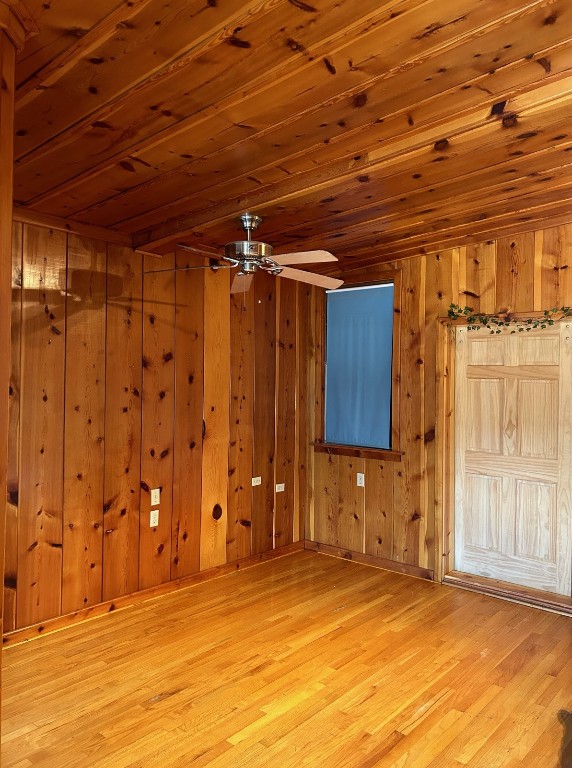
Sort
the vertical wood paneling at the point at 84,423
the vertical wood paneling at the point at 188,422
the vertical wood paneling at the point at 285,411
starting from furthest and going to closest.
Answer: the vertical wood paneling at the point at 285,411, the vertical wood paneling at the point at 188,422, the vertical wood paneling at the point at 84,423

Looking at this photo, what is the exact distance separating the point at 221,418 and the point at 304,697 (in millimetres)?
2240

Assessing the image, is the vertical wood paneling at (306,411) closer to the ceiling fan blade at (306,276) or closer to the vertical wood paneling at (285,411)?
the vertical wood paneling at (285,411)

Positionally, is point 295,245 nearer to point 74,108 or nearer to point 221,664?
point 74,108

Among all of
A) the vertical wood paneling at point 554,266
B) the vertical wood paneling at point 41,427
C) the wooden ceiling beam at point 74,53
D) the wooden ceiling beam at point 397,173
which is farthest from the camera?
the vertical wood paneling at point 554,266

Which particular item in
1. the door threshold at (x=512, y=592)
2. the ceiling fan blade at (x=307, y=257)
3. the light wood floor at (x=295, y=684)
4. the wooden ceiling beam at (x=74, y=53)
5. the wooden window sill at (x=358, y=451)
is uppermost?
the wooden ceiling beam at (x=74, y=53)

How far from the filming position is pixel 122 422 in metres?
3.75

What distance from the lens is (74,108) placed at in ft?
6.95

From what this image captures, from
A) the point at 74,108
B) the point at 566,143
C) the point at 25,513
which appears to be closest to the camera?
the point at 74,108

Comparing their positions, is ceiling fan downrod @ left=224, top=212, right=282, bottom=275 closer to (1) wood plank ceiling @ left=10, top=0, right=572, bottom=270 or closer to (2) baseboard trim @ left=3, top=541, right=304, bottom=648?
(1) wood plank ceiling @ left=10, top=0, right=572, bottom=270

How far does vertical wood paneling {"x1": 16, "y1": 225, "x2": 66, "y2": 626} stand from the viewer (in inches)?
128

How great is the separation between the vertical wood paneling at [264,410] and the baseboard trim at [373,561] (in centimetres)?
49

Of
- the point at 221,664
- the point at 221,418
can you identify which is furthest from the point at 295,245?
the point at 221,664

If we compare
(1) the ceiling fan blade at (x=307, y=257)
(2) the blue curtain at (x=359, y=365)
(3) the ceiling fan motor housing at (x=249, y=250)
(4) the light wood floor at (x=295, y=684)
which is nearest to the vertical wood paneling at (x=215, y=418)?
(4) the light wood floor at (x=295, y=684)

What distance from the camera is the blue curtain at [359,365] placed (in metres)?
4.71
